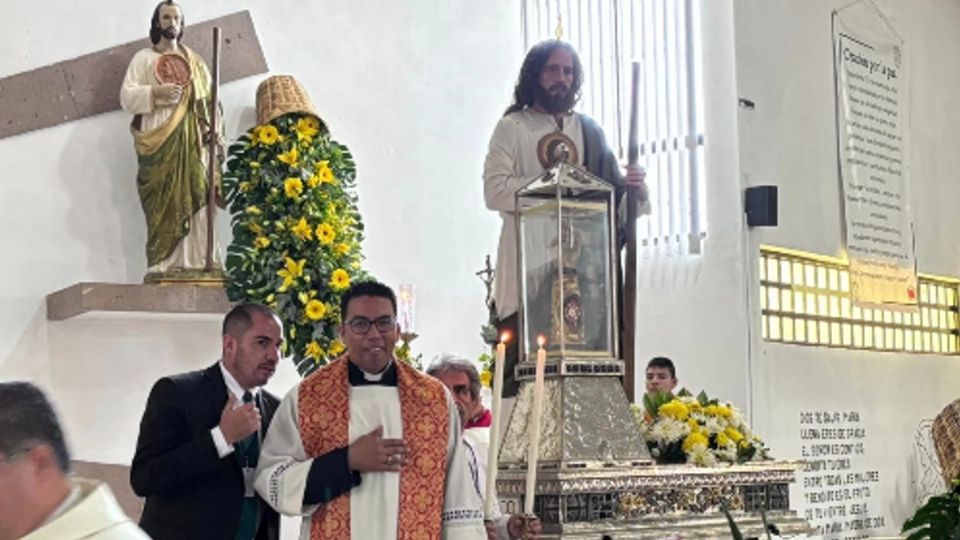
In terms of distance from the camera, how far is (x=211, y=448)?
4.39 metres

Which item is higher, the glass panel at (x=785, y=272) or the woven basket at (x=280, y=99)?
the woven basket at (x=280, y=99)

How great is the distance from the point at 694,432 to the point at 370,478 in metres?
1.02

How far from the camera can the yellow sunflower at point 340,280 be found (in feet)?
24.9

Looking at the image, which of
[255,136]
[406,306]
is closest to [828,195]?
[406,306]

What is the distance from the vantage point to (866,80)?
36.3 feet

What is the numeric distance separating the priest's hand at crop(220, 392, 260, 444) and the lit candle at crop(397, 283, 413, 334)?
4084 mm

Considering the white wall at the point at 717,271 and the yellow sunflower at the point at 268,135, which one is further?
the white wall at the point at 717,271

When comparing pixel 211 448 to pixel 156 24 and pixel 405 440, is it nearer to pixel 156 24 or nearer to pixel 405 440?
pixel 405 440

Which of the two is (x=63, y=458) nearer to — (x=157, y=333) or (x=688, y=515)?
(x=688, y=515)

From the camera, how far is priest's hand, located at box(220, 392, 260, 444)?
14.1ft

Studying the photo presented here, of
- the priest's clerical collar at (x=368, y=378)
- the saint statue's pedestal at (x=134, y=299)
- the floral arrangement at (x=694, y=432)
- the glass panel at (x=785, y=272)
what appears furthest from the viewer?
the glass panel at (x=785, y=272)

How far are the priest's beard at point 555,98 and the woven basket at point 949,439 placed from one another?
5.51m

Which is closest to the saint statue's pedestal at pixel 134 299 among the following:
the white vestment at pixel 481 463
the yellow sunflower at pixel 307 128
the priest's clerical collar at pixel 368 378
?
the yellow sunflower at pixel 307 128

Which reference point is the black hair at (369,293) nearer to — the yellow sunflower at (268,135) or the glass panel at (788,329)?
the yellow sunflower at (268,135)
